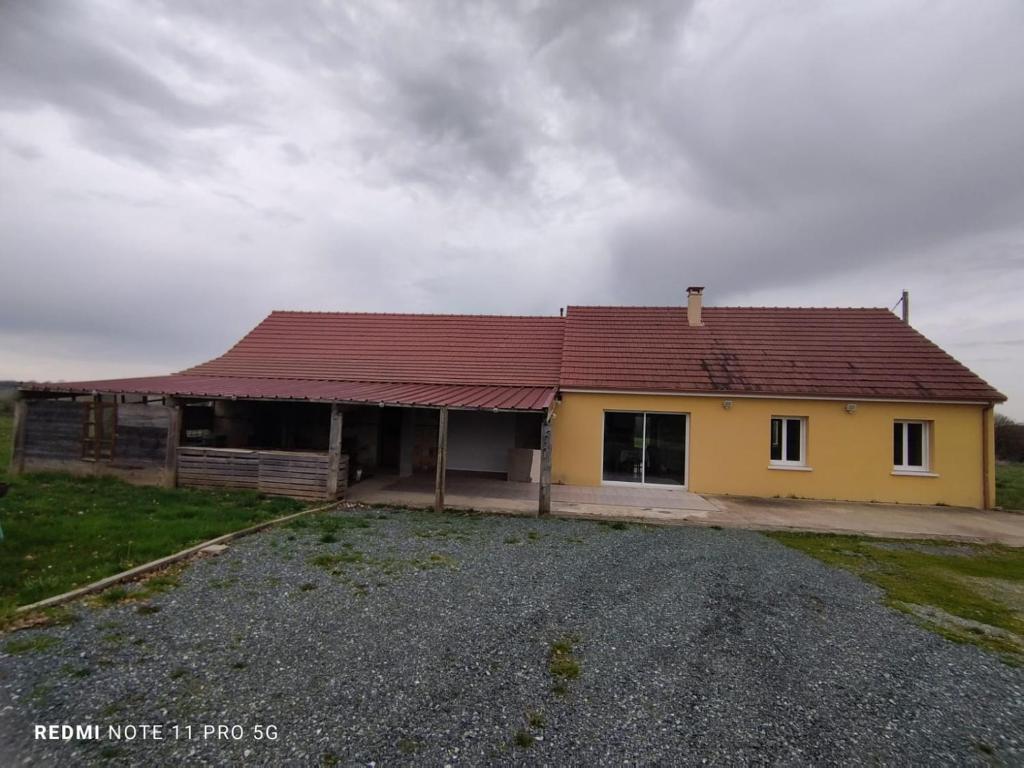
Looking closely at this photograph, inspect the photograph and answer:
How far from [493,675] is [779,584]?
4527mm

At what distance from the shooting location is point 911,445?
1341 centimetres

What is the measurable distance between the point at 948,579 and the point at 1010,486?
47.4 feet

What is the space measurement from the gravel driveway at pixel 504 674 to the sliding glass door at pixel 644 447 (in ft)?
23.6

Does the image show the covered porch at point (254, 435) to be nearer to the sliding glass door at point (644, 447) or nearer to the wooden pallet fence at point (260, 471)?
the wooden pallet fence at point (260, 471)

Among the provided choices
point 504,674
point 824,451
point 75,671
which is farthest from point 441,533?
point 824,451

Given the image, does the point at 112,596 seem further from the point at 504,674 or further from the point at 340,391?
the point at 340,391

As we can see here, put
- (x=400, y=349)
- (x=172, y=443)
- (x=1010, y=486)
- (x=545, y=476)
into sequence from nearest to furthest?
1. (x=545, y=476)
2. (x=172, y=443)
3. (x=1010, y=486)
4. (x=400, y=349)

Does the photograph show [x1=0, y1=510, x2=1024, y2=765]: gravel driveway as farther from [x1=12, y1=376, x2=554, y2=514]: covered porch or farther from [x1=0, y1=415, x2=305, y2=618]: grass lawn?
[x1=12, y1=376, x2=554, y2=514]: covered porch

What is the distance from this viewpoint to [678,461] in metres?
13.8

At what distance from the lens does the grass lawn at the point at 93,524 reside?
5781 millimetres

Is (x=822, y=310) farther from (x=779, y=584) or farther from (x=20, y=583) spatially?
(x=20, y=583)

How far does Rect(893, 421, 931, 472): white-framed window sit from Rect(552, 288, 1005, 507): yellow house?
0.03 m

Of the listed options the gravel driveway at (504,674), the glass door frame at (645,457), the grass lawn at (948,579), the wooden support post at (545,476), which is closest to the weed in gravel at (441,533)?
the gravel driveway at (504,674)

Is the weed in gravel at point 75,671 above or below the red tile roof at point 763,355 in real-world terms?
below
